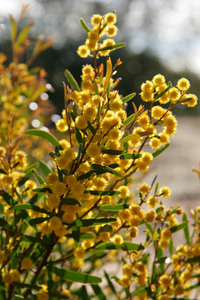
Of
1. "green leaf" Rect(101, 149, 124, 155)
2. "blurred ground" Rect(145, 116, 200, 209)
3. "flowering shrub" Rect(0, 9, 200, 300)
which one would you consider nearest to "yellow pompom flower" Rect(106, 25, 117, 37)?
"flowering shrub" Rect(0, 9, 200, 300)

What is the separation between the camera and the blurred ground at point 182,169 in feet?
8.48

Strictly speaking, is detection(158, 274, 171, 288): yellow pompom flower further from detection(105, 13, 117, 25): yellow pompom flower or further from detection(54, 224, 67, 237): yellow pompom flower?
detection(105, 13, 117, 25): yellow pompom flower

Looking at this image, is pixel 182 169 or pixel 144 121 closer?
pixel 144 121

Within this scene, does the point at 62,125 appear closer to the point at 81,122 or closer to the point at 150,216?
the point at 81,122

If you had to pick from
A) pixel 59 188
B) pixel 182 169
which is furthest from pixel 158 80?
pixel 182 169

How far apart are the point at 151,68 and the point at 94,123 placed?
24.8 ft

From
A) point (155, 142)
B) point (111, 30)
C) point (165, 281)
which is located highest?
point (111, 30)

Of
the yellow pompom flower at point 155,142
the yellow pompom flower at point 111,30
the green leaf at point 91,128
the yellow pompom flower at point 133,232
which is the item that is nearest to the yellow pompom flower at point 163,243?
the yellow pompom flower at point 133,232

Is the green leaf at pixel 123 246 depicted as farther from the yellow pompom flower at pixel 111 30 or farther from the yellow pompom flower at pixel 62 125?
the yellow pompom flower at pixel 111 30

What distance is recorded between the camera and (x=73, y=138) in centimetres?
55

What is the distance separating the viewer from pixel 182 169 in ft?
10.8

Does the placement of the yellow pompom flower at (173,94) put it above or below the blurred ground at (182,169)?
below

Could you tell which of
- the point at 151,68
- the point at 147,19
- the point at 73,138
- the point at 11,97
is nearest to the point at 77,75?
the point at 151,68

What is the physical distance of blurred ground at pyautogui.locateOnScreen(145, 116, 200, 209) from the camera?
2.59 metres
